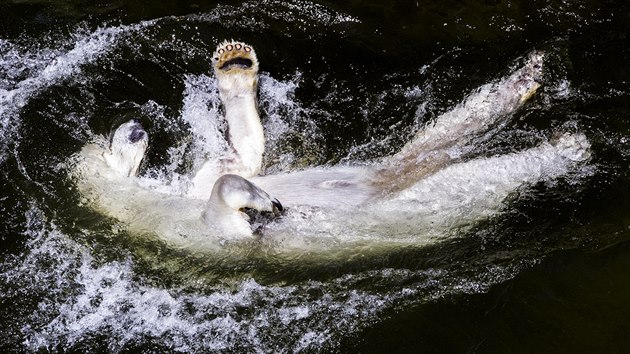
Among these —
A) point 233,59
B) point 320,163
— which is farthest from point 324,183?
point 233,59

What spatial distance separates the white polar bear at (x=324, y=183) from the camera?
17.6 ft

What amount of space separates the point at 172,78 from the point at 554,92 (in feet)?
12.6

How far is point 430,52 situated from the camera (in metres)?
6.93

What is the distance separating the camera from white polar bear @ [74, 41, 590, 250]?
5352mm

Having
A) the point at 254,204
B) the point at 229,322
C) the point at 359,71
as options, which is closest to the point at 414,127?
the point at 359,71

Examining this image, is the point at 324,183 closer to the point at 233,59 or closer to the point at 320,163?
the point at 320,163

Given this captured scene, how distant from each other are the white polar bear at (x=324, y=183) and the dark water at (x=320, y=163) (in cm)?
18

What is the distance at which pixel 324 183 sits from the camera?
5.58 m

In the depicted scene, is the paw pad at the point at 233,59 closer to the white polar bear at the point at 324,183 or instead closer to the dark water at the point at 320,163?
the white polar bear at the point at 324,183

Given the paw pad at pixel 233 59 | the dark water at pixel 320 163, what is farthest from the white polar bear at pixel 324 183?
the dark water at pixel 320 163

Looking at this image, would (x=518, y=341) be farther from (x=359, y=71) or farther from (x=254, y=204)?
(x=359, y=71)

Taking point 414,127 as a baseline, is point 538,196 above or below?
below

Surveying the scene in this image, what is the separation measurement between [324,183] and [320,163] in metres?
0.58

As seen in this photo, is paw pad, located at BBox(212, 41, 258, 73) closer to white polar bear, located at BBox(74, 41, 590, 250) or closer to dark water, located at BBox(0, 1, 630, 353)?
white polar bear, located at BBox(74, 41, 590, 250)
